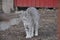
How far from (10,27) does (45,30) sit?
1114 millimetres

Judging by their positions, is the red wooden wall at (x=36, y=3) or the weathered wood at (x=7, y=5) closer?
the weathered wood at (x=7, y=5)

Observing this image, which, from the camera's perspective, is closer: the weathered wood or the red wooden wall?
the weathered wood

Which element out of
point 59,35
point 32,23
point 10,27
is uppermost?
point 59,35

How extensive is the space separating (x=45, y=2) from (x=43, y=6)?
0.22 meters

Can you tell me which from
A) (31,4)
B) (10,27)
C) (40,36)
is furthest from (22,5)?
(40,36)

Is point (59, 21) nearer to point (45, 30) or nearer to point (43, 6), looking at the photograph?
point (45, 30)

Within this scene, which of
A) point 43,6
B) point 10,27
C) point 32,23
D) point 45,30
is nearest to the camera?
point 32,23

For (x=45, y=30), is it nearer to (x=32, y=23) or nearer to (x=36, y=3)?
(x=32, y=23)

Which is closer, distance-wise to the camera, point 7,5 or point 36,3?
point 7,5

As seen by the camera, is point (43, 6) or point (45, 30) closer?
point (45, 30)

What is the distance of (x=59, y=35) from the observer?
0.87 metres

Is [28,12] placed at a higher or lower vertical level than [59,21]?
lower

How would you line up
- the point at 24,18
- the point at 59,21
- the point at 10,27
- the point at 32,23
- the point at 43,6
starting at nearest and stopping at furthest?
the point at 59,21 → the point at 24,18 → the point at 32,23 → the point at 10,27 → the point at 43,6

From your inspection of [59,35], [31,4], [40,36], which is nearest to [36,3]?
[31,4]
